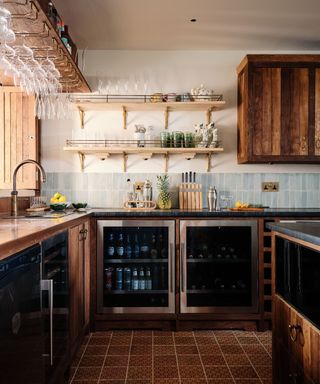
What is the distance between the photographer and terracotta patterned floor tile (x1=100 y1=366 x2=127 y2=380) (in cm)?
228

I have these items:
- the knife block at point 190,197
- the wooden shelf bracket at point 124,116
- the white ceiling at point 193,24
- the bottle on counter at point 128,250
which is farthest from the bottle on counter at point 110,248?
the white ceiling at point 193,24

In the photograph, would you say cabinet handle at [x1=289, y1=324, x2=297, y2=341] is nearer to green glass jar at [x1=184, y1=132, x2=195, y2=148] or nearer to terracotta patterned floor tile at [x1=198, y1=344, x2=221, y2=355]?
terracotta patterned floor tile at [x1=198, y1=344, x2=221, y2=355]

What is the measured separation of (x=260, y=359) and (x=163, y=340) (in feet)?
2.41

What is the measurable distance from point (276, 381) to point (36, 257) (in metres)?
1.28

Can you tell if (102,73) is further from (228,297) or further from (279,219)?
(228,297)

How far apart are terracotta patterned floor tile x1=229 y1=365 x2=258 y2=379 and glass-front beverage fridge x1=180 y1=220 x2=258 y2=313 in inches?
27.5

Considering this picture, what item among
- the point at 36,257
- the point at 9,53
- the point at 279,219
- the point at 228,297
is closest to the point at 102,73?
the point at 9,53

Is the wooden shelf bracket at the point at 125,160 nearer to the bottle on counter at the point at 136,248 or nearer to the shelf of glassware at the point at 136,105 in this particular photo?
the shelf of glassware at the point at 136,105

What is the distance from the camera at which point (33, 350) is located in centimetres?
144

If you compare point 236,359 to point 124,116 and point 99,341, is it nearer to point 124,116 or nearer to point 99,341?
point 99,341

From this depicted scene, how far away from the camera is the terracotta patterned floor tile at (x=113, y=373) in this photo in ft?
7.47

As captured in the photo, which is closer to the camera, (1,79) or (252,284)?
(252,284)

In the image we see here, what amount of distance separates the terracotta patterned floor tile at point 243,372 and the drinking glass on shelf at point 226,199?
5.56ft

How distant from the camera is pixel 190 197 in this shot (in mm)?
3652
